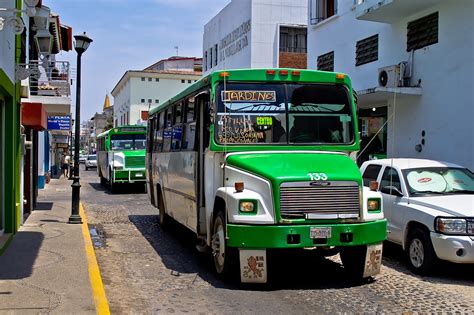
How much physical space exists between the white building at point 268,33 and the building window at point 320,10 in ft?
22.5

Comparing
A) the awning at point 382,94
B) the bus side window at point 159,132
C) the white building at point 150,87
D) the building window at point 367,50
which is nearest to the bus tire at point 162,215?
the bus side window at point 159,132

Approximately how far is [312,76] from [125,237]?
5.81m

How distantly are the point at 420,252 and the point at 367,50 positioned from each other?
1210 centimetres

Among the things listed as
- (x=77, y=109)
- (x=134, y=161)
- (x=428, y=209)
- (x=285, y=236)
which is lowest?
(x=285, y=236)

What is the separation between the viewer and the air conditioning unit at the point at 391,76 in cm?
1656

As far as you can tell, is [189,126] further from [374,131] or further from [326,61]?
[326,61]

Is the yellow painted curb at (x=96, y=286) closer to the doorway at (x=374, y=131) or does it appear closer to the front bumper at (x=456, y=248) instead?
the front bumper at (x=456, y=248)

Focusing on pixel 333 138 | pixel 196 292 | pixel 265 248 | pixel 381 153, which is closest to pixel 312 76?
pixel 333 138

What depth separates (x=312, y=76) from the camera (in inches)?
327

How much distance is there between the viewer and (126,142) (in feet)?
78.7

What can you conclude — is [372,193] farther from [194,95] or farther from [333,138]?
[194,95]

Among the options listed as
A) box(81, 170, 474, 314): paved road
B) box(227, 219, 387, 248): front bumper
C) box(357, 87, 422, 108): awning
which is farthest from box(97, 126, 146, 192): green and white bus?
box(227, 219, 387, 248): front bumper

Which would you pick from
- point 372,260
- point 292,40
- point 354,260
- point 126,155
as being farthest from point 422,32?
point 292,40

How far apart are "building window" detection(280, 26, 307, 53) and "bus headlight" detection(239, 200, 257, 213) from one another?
24434 millimetres
